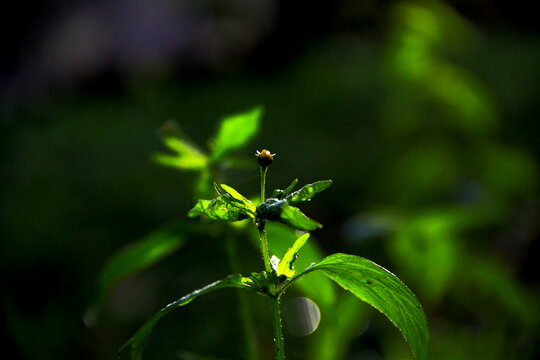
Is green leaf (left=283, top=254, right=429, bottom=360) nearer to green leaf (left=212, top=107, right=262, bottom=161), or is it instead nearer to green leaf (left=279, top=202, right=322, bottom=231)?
green leaf (left=279, top=202, right=322, bottom=231)

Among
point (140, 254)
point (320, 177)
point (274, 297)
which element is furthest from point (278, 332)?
point (320, 177)

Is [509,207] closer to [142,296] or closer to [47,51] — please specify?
[142,296]

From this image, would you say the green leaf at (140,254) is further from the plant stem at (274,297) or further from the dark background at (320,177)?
the plant stem at (274,297)

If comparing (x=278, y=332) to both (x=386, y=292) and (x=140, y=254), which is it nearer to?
(x=386, y=292)

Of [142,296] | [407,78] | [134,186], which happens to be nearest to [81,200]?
[134,186]

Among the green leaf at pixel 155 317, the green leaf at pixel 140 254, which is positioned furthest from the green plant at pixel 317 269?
the green leaf at pixel 140 254
